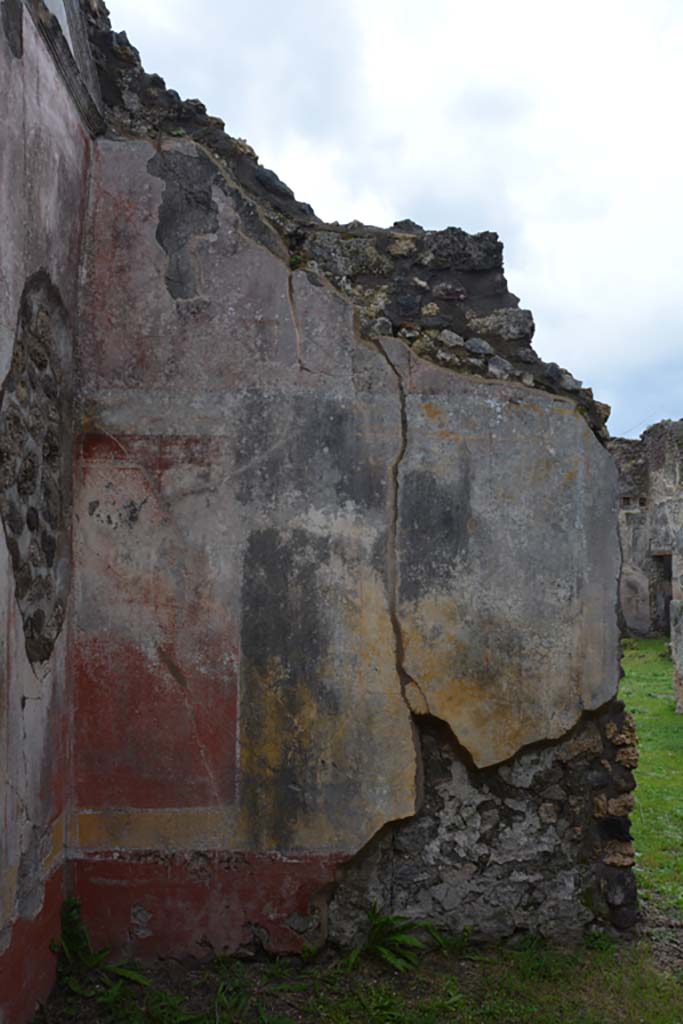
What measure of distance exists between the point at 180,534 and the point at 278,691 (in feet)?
2.19

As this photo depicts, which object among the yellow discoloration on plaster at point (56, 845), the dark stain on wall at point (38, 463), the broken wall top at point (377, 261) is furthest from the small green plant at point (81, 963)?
the broken wall top at point (377, 261)

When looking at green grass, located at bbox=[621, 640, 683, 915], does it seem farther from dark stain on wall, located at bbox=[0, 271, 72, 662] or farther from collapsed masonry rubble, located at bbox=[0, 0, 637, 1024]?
dark stain on wall, located at bbox=[0, 271, 72, 662]

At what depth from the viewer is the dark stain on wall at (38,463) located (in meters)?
2.54

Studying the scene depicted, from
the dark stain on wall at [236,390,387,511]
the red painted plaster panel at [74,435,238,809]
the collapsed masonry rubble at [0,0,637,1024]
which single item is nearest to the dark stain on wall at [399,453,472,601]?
the collapsed masonry rubble at [0,0,637,1024]

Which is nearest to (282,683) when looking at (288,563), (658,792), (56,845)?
(288,563)

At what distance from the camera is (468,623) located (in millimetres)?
3184

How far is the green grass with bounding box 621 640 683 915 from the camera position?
3.81 m

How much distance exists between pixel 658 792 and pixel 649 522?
9.90m

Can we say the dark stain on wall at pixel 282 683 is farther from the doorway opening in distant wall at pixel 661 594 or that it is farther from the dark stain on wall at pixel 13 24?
the doorway opening in distant wall at pixel 661 594

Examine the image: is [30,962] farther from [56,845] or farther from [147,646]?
[147,646]

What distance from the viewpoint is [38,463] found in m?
2.79

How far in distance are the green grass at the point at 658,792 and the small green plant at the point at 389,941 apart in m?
1.16

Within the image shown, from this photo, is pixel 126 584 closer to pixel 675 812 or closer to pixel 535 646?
pixel 535 646

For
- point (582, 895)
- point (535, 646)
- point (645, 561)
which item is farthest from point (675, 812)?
point (645, 561)
